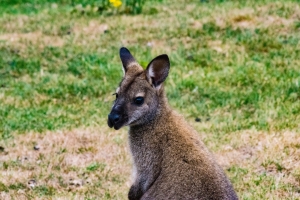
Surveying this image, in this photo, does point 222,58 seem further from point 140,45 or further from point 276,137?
point 276,137

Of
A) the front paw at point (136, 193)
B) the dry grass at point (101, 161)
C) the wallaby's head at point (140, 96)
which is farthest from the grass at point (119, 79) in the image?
the wallaby's head at point (140, 96)

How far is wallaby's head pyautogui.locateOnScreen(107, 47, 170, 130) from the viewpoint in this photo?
4918 millimetres

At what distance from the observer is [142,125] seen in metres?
5.07

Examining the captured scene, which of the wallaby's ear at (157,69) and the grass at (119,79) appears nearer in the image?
the wallaby's ear at (157,69)

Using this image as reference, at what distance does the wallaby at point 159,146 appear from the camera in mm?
4406

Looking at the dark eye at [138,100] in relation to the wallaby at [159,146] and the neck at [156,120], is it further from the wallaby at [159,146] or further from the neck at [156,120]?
the neck at [156,120]

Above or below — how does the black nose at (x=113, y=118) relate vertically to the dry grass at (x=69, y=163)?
above

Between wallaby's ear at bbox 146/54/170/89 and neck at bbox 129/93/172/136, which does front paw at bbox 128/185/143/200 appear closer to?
neck at bbox 129/93/172/136

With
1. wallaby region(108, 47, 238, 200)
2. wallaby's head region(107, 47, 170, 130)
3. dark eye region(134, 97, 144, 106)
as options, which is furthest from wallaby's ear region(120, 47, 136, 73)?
dark eye region(134, 97, 144, 106)

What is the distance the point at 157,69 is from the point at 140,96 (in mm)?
268

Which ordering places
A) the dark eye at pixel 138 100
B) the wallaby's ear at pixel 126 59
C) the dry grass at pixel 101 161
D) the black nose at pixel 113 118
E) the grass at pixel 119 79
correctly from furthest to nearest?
the grass at pixel 119 79
the dry grass at pixel 101 161
the wallaby's ear at pixel 126 59
the dark eye at pixel 138 100
the black nose at pixel 113 118

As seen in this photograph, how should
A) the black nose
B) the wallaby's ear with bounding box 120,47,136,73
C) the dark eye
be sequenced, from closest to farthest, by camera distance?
the black nose < the dark eye < the wallaby's ear with bounding box 120,47,136,73

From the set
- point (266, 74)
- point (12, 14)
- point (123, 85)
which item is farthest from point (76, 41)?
point (123, 85)

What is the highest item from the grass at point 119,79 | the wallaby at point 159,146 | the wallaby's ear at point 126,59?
the wallaby's ear at point 126,59
